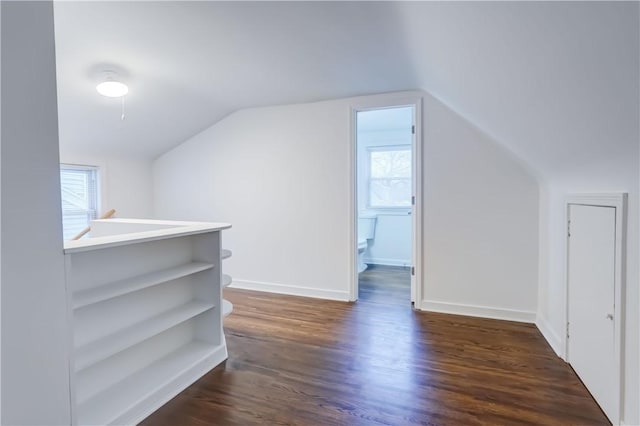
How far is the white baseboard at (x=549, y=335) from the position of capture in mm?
2412

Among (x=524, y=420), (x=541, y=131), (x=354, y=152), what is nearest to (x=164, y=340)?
(x=524, y=420)

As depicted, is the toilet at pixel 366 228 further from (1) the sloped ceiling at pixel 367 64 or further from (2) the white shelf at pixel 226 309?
(2) the white shelf at pixel 226 309

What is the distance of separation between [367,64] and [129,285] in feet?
7.40

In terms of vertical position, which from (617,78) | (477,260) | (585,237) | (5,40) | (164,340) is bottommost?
(164,340)

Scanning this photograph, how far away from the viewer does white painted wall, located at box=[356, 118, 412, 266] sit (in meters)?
5.38

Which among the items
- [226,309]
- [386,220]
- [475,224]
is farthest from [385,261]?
[226,309]

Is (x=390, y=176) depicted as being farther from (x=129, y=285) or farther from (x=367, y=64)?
(x=129, y=285)

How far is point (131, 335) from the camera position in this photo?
185 centimetres

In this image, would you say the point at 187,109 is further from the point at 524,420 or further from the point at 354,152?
the point at 524,420

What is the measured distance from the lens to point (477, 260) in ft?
10.3

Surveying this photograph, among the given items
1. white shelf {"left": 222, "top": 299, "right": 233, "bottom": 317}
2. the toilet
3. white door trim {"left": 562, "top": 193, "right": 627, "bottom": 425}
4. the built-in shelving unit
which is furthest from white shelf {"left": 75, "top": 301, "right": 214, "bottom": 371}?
the toilet

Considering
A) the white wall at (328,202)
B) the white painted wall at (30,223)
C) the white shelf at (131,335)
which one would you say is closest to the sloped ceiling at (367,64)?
the white wall at (328,202)

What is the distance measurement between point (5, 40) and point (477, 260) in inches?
131

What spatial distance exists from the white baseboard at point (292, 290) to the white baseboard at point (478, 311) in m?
0.86
